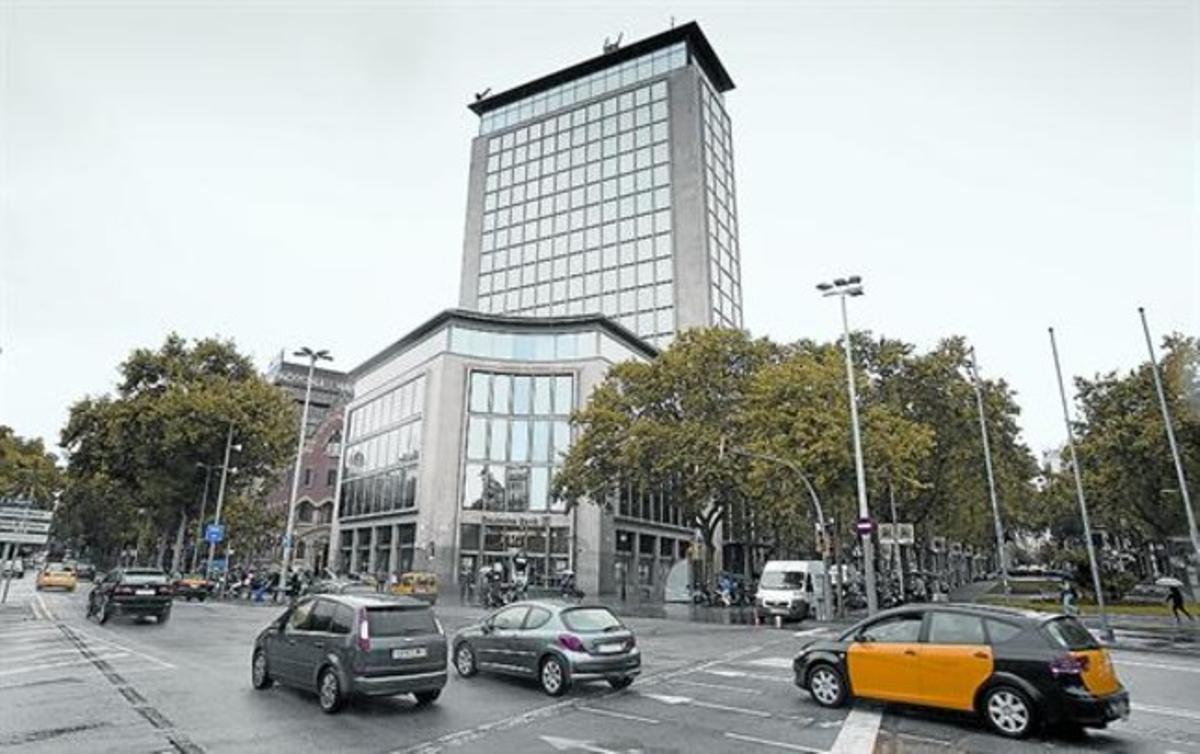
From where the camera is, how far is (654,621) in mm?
27625

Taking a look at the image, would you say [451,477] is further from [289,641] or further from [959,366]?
[289,641]

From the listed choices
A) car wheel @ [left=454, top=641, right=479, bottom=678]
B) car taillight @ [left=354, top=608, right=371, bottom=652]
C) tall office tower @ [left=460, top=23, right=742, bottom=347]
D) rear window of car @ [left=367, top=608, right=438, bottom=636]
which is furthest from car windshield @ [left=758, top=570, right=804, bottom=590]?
tall office tower @ [left=460, top=23, right=742, bottom=347]

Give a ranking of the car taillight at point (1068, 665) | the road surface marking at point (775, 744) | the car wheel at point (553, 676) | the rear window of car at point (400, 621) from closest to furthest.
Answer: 1. the road surface marking at point (775, 744)
2. the car taillight at point (1068, 665)
3. the rear window of car at point (400, 621)
4. the car wheel at point (553, 676)

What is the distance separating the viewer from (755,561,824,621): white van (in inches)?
1094

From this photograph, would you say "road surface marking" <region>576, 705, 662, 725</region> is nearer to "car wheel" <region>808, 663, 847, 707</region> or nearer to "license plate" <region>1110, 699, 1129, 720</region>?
"car wheel" <region>808, 663, 847, 707</region>

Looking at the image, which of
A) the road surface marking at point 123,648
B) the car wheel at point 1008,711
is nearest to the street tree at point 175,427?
the road surface marking at point 123,648

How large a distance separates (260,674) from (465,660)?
3.39 m

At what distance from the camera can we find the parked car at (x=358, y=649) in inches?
388

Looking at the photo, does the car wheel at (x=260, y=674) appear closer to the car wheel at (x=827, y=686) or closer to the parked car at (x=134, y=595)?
the car wheel at (x=827, y=686)

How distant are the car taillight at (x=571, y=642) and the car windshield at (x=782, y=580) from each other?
19664mm

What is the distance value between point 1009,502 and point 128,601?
44.8 m

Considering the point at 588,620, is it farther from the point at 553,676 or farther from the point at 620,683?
the point at 620,683

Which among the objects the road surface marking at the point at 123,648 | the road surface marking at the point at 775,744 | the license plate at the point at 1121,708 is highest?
the license plate at the point at 1121,708

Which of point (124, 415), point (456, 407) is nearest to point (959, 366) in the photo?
point (456, 407)
